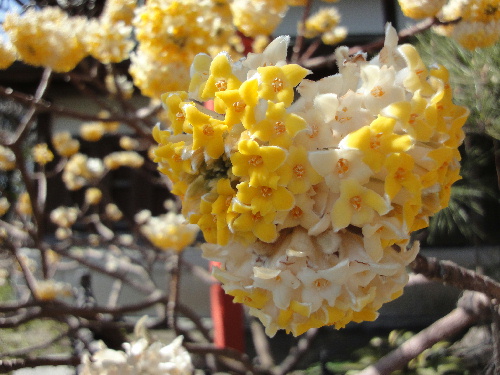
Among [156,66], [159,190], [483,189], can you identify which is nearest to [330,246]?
[156,66]

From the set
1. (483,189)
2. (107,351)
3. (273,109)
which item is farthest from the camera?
(483,189)

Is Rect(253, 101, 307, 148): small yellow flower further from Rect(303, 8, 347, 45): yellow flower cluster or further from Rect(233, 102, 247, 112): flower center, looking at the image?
Rect(303, 8, 347, 45): yellow flower cluster

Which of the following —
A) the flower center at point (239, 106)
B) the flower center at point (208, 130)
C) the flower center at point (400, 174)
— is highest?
the flower center at point (239, 106)

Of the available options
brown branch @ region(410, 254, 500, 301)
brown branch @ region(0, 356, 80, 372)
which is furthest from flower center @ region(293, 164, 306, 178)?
brown branch @ region(0, 356, 80, 372)

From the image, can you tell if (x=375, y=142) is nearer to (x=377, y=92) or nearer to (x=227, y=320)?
(x=377, y=92)

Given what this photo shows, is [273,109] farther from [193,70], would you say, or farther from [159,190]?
[159,190]

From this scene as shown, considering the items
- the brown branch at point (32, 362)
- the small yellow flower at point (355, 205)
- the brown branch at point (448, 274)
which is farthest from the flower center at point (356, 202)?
the brown branch at point (32, 362)

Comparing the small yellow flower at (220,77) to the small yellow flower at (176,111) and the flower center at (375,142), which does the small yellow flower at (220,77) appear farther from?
the flower center at (375,142)

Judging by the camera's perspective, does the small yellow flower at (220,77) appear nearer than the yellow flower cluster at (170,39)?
Yes
